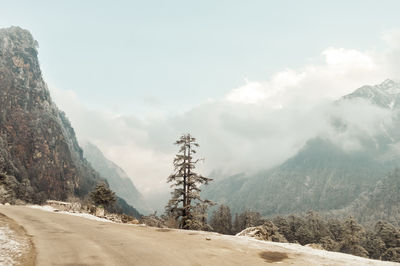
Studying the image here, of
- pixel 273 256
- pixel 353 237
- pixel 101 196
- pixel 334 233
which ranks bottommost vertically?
pixel 334 233

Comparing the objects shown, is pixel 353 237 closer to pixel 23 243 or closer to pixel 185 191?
pixel 185 191

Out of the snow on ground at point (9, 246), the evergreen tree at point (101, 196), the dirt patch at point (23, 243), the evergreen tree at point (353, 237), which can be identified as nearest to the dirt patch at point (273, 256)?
the dirt patch at point (23, 243)

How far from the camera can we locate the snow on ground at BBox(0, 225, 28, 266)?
8220 mm

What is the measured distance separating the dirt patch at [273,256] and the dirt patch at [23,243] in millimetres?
7556

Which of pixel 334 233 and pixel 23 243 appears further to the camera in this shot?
pixel 334 233

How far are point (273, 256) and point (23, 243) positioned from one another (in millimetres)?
9104

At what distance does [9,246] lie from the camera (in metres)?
9.55

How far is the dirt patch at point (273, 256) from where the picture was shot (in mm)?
10280

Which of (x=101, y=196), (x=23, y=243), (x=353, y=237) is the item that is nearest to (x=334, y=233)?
(x=353, y=237)

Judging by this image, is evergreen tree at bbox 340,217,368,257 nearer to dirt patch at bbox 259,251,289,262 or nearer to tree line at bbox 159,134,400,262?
tree line at bbox 159,134,400,262

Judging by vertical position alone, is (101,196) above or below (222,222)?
above

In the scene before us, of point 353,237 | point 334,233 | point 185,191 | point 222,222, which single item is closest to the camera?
point 185,191

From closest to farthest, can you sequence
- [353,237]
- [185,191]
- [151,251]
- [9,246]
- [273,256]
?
[9,246], [151,251], [273,256], [185,191], [353,237]

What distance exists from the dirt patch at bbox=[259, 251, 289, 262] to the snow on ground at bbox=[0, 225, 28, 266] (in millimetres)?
8053
